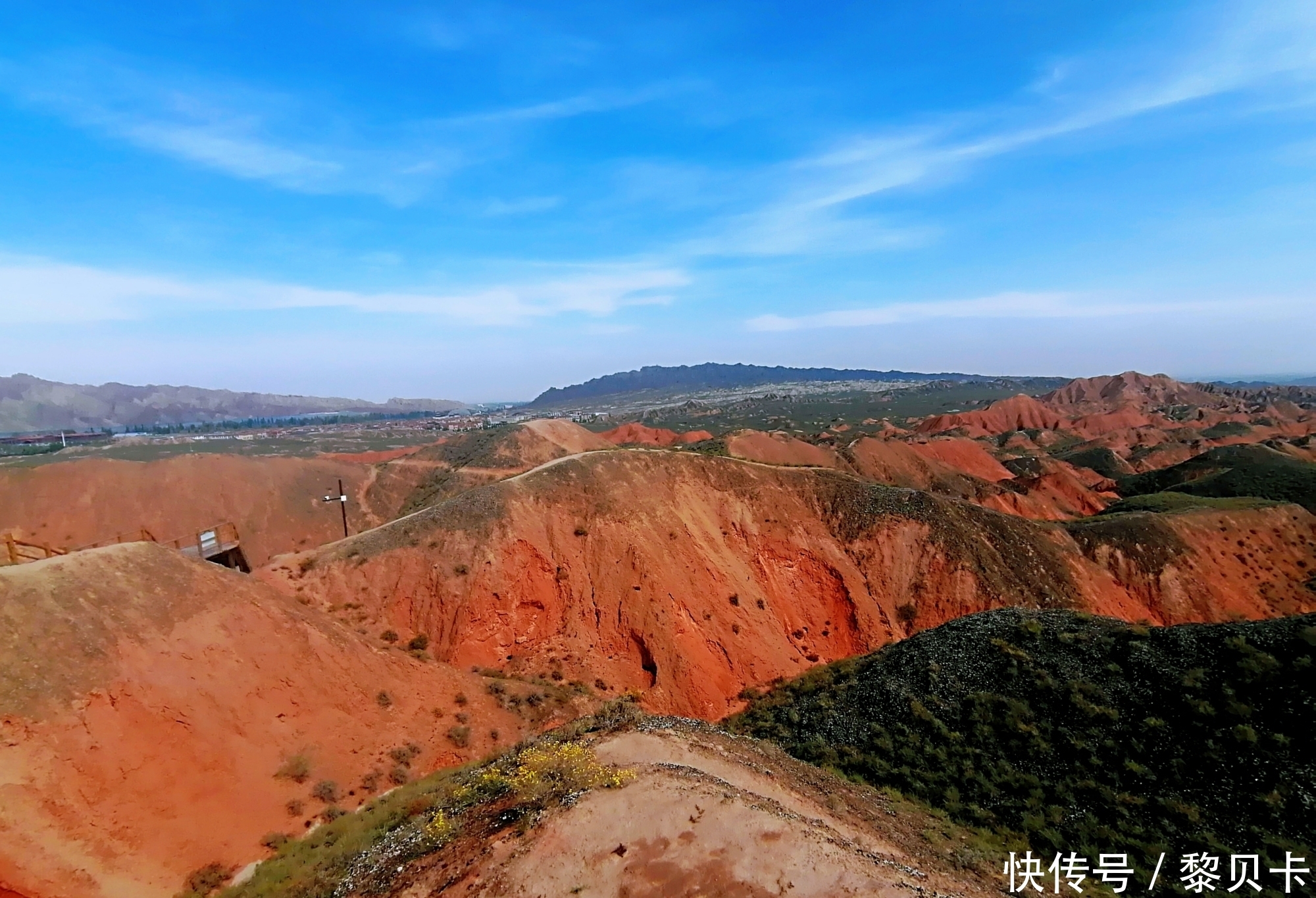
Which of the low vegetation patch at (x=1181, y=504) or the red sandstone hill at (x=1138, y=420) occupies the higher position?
the red sandstone hill at (x=1138, y=420)

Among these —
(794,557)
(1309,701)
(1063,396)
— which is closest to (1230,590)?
(794,557)

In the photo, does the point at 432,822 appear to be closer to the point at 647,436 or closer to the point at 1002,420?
the point at 647,436

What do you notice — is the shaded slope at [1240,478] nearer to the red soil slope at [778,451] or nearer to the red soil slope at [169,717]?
the red soil slope at [778,451]

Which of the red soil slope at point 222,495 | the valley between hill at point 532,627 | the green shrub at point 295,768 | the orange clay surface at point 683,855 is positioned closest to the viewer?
the orange clay surface at point 683,855

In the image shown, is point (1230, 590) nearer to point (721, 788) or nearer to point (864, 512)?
point (864, 512)

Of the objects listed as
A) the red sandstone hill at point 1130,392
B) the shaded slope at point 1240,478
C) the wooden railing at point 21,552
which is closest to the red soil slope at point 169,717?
the wooden railing at point 21,552

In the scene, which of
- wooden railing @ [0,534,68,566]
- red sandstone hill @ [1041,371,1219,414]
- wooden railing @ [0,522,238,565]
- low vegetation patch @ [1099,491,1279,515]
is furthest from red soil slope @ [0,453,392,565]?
red sandstone hill @ [1041,371,1219,414]

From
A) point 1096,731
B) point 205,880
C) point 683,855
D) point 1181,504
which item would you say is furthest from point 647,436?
point 683,855
